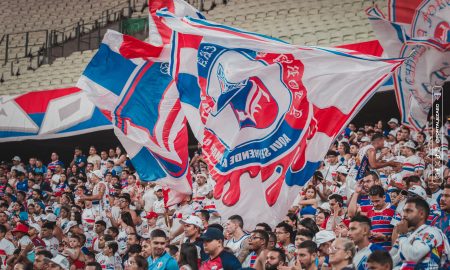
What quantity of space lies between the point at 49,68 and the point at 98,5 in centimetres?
398

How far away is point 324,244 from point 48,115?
14.0 metres

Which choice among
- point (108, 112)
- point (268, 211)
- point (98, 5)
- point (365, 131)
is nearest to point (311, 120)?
point (268, 211)

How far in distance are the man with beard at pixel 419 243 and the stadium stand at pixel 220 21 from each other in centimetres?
1057

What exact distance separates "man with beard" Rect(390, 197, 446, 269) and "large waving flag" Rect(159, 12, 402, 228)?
5.10 ft

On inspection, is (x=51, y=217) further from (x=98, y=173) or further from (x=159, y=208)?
(x=159, y=208)

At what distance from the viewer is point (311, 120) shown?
26.1 ft

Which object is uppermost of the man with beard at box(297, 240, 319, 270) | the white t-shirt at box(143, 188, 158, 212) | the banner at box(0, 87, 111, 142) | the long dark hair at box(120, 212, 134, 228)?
the man with beard at box(297, 240, 319, 270)

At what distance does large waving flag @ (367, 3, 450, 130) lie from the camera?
8289mm

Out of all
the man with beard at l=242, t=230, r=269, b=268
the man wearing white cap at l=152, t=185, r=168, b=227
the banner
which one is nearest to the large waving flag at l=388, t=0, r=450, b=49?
the man with beard at l=242, t=230, r=269, b=268

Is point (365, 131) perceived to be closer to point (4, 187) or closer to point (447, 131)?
point (447, 131)

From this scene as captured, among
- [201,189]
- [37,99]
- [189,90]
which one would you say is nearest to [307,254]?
[189,90]

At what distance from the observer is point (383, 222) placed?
26.8 ft

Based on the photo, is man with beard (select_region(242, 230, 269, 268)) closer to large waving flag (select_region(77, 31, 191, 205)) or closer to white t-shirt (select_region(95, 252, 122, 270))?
large waving flag (select_region(77, 31, 191, 205))

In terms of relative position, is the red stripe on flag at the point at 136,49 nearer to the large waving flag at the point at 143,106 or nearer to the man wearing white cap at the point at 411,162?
the large waving flag at the point at 143,106
